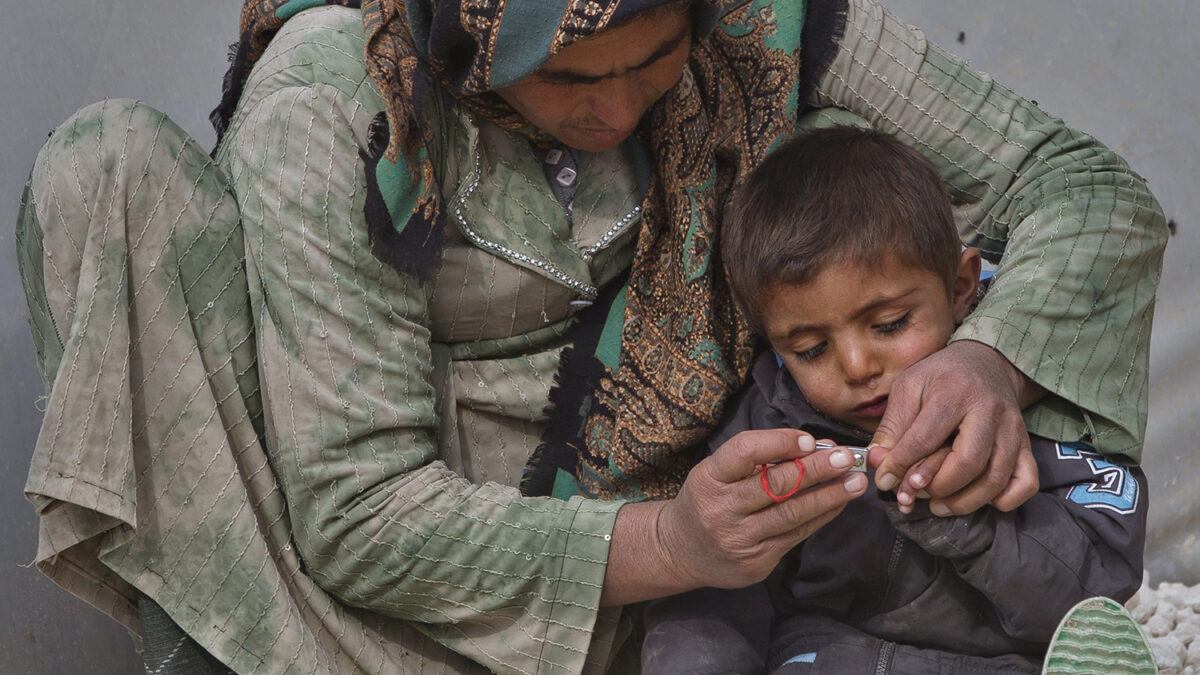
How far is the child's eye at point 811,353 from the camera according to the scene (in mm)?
1839

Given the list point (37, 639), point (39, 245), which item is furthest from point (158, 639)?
point (37, 639)

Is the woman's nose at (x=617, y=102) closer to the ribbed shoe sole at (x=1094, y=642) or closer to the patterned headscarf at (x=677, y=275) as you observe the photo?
the patterned headscarf at (x=677, y=275)

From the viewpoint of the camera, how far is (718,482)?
→ 1671 millimetres

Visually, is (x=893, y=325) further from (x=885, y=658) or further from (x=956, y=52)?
(x=956, y=52)

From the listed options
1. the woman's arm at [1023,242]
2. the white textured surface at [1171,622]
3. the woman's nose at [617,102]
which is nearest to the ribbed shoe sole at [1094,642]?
the woman's arm at [1023,242]

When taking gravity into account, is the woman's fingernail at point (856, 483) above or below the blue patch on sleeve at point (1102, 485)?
above

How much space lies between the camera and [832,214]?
1.82m

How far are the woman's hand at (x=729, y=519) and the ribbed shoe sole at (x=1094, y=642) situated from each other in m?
0.31

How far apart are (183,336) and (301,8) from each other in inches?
22.1

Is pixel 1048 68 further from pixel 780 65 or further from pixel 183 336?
pixel 183 336

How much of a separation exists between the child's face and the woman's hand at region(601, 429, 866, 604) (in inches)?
7.5

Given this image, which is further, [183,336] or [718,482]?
[183,336]

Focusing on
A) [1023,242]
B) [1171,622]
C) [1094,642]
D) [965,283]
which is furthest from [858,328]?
[1171,622]

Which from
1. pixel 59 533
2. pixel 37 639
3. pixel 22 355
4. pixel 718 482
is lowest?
pixel 37 639
